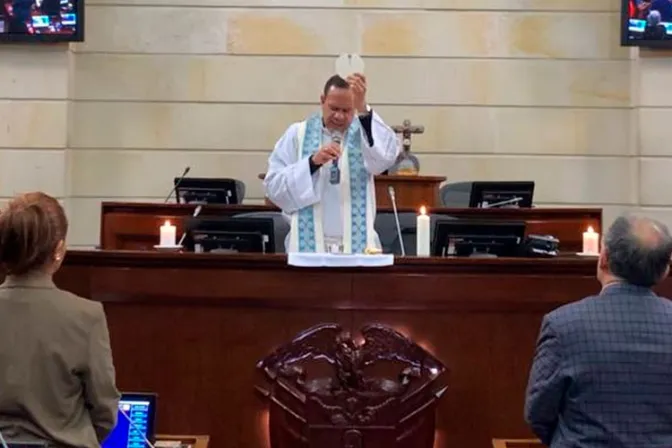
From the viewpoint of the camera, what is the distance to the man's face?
4.37 meters

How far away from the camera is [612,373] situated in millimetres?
2189

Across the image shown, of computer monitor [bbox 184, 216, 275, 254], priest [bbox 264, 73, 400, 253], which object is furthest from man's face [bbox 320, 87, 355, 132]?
computer monitor [bbox 184, 216, 275, 254]

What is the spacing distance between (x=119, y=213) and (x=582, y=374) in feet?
13.7

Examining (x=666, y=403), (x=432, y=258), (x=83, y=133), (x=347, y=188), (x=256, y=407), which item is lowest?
(x=256, y=407)

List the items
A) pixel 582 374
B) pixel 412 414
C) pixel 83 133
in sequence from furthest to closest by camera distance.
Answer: pixel 83 133
pixel 412 414
pixel 582 374

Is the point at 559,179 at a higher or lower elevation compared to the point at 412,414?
higher

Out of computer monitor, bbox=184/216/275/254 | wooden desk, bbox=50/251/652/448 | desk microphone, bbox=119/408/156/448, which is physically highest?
computer monitor, bbox=184/216/275/254

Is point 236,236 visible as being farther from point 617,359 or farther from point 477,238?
point 617,359

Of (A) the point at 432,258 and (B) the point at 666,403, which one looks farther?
(A) the point at 432,258

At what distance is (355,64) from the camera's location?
188 inches

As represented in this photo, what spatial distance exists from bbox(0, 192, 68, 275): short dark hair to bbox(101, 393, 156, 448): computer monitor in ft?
2.78

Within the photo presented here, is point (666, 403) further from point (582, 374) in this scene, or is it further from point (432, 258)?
point (432, 258)

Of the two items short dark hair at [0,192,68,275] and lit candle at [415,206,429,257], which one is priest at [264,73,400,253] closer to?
lit candle at [415,206,429,257]

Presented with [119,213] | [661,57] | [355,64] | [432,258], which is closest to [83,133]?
[119,213]
